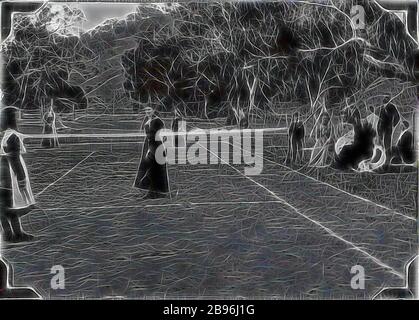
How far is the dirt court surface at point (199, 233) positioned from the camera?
294 centimetres

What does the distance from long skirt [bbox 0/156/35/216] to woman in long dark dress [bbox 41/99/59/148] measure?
0.21 metres

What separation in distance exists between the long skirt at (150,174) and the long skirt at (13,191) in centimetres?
77

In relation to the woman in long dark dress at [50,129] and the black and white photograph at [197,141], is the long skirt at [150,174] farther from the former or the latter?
the woman in long dark dress at [50,129]

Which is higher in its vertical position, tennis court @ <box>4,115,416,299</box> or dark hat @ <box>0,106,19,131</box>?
dark hat @ <box>0,106,19,131</box>

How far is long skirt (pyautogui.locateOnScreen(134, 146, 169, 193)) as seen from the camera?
9.51ft

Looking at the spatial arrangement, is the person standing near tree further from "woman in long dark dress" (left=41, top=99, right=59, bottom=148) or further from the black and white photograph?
"woman in long dark dress" (left=41, top=99, right=59, bottom=148)

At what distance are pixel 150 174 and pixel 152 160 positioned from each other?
99 mm

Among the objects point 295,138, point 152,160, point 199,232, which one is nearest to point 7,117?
point 152,160

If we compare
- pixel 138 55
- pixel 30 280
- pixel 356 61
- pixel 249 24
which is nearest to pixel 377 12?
pixel 356 61

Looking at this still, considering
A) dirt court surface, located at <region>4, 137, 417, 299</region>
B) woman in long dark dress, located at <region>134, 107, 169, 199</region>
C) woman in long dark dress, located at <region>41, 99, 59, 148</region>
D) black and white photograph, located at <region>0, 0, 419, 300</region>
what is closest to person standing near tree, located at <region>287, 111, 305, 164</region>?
black and white photograph, located at <region>0, 0, 419, 300</region>

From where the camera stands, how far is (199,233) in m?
2.99
